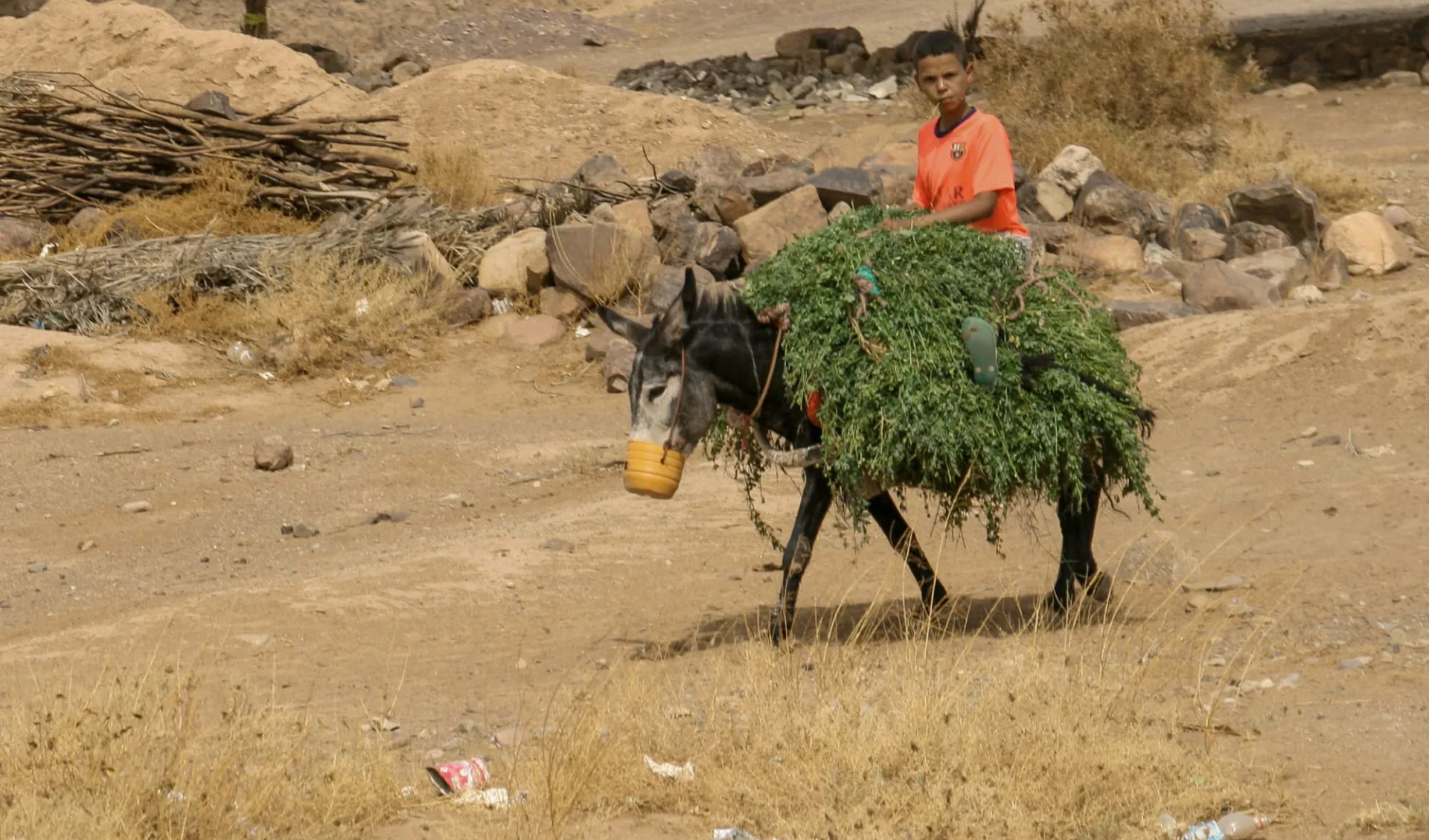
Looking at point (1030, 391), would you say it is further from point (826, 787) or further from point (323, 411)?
point (323, 411)

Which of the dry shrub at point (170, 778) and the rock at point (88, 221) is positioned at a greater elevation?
the dry shrub at point (170, 778)

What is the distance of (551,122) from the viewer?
18453 mm

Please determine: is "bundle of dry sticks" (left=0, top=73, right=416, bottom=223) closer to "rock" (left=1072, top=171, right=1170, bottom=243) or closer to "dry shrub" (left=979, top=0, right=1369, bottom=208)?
"rock" (left=1072, top=171, right=1170, bottom=243)

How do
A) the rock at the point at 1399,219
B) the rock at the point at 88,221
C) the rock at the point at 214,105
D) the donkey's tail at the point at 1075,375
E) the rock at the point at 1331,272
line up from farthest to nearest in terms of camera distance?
the rock at the point at 214,105, the rock at the point at 1399,219, the rock at the point at 88,221, the rock at the point at 1331,272, the donkey's tail at the point at 1075,375

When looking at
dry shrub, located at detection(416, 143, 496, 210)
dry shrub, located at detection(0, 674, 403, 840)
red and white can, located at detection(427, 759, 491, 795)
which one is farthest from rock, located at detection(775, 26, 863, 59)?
dry shrub, located at detection(0, 674, 403, 840)

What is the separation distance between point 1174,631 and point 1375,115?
52.7 ft

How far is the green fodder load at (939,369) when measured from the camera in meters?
5.91

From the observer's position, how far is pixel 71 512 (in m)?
9.62

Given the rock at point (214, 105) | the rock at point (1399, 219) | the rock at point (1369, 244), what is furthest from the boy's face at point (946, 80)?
the rock at point (214, 105)

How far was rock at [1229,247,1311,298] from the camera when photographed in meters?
12.9

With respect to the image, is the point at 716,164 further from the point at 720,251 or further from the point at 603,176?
the point at 720,251

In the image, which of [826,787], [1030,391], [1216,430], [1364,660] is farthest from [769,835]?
[1216,430]

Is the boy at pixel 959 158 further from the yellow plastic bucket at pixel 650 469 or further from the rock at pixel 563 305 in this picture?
the rock at pixel 563 305

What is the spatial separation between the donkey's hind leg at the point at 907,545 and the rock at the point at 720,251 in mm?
6820
